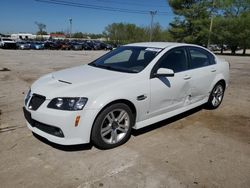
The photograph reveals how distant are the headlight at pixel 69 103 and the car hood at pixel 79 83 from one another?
0.06 m

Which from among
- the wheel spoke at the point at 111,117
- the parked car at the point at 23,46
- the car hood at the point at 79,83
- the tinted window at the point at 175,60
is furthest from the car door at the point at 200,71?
the parked car at the point at 23,46

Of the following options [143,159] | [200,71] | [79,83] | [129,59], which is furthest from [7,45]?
[143,159]

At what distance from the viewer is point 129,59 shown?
4719 mm

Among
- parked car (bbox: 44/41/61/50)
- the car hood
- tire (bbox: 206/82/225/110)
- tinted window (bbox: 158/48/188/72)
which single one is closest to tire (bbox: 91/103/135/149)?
the car hood

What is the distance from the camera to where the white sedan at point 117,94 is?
337 centimetres

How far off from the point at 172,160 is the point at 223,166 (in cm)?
67

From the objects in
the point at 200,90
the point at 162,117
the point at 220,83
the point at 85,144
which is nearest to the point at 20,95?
the point at 85,144

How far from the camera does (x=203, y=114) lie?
5.55m

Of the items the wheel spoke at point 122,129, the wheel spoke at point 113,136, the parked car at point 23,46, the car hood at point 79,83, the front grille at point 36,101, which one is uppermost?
the parked car at point 23,46

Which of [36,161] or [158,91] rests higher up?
[158,91]

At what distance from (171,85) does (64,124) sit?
6.46 feet

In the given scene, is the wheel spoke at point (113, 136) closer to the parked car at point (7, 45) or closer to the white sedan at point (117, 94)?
the white sedan at point (117, 94)

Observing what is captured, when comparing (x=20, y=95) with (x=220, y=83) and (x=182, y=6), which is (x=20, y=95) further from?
(x=182, y=6)

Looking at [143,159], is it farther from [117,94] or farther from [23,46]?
[23,46]
